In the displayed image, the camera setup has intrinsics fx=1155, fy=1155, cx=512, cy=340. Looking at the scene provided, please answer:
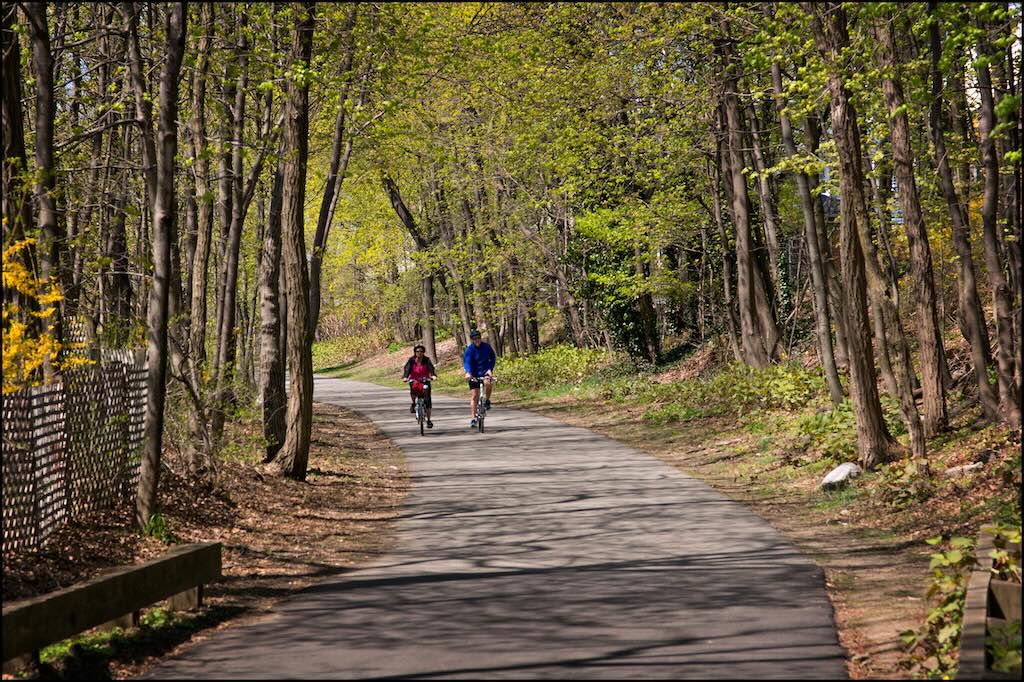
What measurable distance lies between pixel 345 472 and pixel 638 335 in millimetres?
16679

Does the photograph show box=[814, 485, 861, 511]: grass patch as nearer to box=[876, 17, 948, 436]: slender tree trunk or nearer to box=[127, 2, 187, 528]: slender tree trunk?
box=[876, 17, 948, 436]: slender tree trunk

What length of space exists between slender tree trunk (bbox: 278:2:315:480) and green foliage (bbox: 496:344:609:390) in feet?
59.0

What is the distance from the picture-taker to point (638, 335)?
32.9m

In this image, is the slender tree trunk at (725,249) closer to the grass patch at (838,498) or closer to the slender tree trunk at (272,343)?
the grass patch at (838,498)

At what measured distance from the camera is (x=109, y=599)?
701 centimetres

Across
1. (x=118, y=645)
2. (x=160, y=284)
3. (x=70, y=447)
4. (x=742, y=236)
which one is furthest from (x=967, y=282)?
(x=118, y=645)

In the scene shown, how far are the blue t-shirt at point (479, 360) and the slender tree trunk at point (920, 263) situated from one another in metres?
10.2

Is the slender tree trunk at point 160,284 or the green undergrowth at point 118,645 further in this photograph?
the slender tree trunk at point 160,284

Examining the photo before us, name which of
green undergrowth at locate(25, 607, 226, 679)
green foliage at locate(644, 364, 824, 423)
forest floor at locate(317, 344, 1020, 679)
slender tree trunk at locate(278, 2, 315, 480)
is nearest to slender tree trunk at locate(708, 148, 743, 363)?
green foliage at locate(644, 364, 824, 423)

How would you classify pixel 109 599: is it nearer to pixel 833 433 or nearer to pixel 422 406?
pixel 833 433

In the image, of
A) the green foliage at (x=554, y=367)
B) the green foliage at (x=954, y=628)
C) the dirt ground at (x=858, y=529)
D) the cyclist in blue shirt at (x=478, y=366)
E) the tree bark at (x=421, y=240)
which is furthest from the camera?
the tree bark at (x=421, y=240)

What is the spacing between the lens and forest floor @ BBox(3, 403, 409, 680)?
23.9 ft

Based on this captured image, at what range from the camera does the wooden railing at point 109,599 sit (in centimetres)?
609

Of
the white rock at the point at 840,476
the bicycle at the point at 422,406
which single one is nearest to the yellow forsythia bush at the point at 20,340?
the white rock at the point at 840,476
